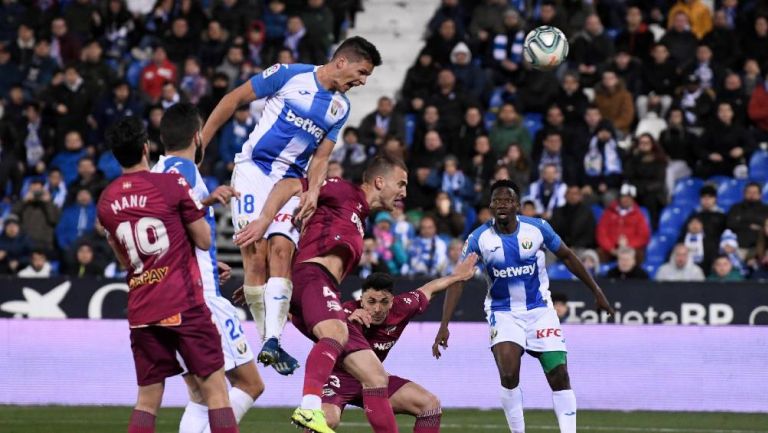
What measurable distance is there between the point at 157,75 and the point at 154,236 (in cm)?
1384

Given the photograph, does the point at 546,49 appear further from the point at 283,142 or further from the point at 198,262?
the point at 198,262

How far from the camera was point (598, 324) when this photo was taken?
1577 centimetres

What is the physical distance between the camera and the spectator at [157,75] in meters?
21.5

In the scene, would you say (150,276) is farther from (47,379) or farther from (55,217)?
(55,217)

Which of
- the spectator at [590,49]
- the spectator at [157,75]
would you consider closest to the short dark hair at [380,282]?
the spectator at [590,49]

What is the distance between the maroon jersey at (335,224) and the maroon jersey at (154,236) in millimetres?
1567

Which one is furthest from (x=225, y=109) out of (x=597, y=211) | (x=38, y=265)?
(x=597, y=211)

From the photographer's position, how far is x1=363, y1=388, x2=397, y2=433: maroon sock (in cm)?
947

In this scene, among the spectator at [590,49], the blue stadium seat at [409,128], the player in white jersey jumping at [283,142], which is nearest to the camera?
the player in white jersey jumping at [283,142]

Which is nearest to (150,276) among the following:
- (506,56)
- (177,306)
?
(177,306)

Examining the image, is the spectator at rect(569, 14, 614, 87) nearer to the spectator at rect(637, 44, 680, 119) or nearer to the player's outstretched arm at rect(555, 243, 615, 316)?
the spectator at rect(637, 44, 680, 119)

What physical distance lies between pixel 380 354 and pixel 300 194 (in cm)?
166

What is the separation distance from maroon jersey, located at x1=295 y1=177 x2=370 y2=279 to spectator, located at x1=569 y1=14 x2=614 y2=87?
11.6 metres

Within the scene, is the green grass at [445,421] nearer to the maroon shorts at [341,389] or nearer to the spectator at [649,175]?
the maroon shorts at [341,389]
